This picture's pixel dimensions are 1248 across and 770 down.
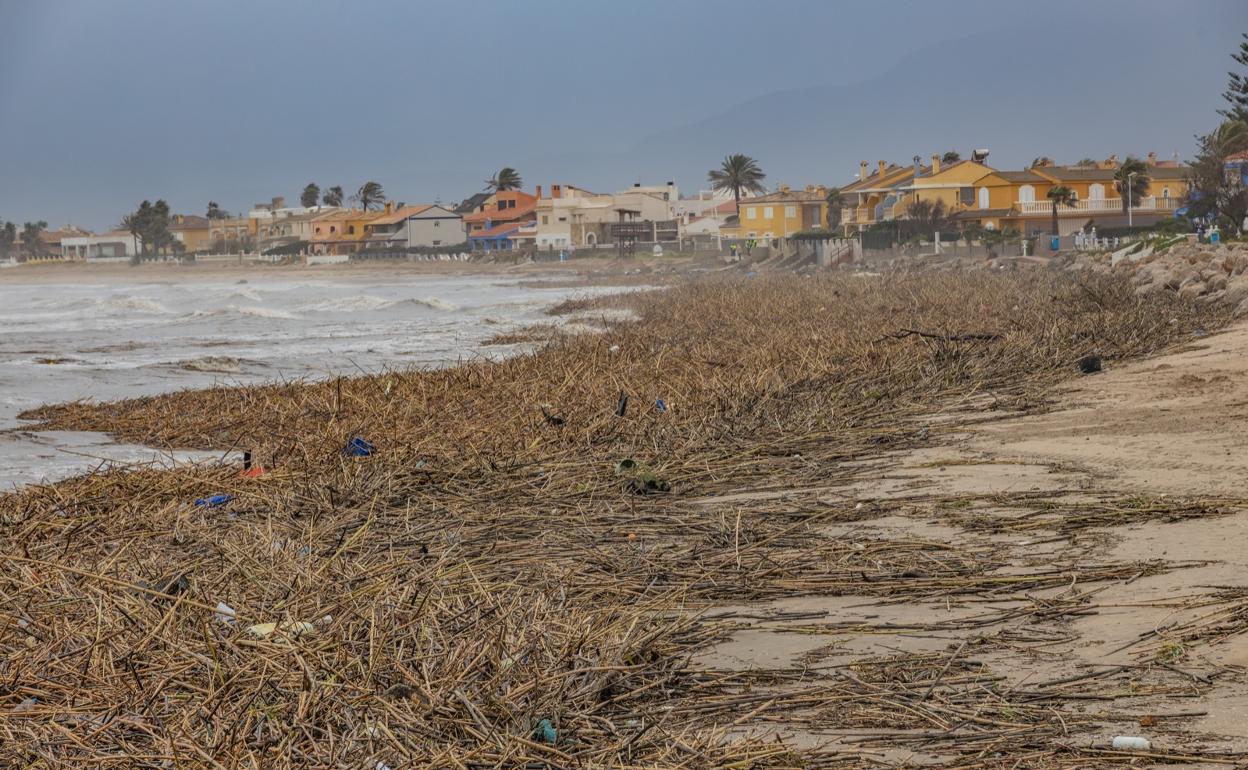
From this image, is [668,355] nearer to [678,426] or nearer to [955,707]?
[678,426]

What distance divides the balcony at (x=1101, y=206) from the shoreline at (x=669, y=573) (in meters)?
71.2

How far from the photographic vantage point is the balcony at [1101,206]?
3174 inches

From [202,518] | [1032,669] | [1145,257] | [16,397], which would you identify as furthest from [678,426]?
[1145,257]

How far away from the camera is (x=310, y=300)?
59.0m

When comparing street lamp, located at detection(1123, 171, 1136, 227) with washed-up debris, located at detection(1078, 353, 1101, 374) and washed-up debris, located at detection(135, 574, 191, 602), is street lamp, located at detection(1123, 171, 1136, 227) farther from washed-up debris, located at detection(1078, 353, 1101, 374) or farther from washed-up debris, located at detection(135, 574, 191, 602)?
washed-up debris, located at detection(135, 574, 191, 602)

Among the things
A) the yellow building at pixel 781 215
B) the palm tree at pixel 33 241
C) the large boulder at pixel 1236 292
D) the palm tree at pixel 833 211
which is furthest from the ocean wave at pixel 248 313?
the palm tree at pixel 33 241

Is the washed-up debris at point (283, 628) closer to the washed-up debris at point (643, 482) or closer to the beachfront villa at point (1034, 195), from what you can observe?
the washed-up debris at point (643, 482)

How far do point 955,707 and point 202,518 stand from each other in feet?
16.4

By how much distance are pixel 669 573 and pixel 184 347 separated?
86.0 feet

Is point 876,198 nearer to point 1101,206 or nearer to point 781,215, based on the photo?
point 781,215

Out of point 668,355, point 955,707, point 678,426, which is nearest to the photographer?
point 955,707

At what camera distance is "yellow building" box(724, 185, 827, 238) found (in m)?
108

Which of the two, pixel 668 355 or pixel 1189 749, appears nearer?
pixel 1189 749

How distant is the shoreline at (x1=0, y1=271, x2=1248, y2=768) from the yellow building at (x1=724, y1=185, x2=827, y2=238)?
312ft
